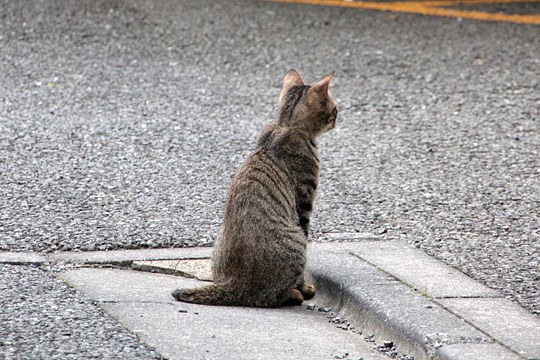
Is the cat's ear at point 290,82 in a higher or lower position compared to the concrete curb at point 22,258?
higher

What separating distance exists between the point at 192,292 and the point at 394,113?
3.72m

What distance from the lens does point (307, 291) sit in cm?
470

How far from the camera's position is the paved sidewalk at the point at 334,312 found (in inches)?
154

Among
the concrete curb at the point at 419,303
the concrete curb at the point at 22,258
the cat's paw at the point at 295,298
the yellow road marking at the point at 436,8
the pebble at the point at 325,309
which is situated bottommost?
the concrete curb at the point at 22,258

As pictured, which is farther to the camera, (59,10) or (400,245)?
(59,10)

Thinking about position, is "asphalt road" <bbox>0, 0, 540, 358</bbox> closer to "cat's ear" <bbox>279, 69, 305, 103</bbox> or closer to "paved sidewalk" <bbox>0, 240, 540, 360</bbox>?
"paved sidewalk" <bbox>0, 240, 540, 360</bbox>

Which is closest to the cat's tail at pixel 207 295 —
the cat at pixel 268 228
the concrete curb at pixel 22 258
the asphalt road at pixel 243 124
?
the cat at pixel 268 228

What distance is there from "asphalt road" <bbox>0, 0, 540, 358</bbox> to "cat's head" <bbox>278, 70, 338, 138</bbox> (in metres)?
0.58

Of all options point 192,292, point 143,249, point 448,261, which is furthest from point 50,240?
point 448,261

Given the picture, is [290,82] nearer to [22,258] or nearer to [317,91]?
[317,91]

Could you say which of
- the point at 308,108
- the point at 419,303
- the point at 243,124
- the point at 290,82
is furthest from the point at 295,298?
the point at 243,124

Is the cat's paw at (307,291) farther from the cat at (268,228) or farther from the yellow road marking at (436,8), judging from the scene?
the yellow road marking at (436,8)

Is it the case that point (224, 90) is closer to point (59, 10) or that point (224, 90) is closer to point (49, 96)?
point (49, 96)

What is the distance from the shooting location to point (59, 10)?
1064 centimetres
